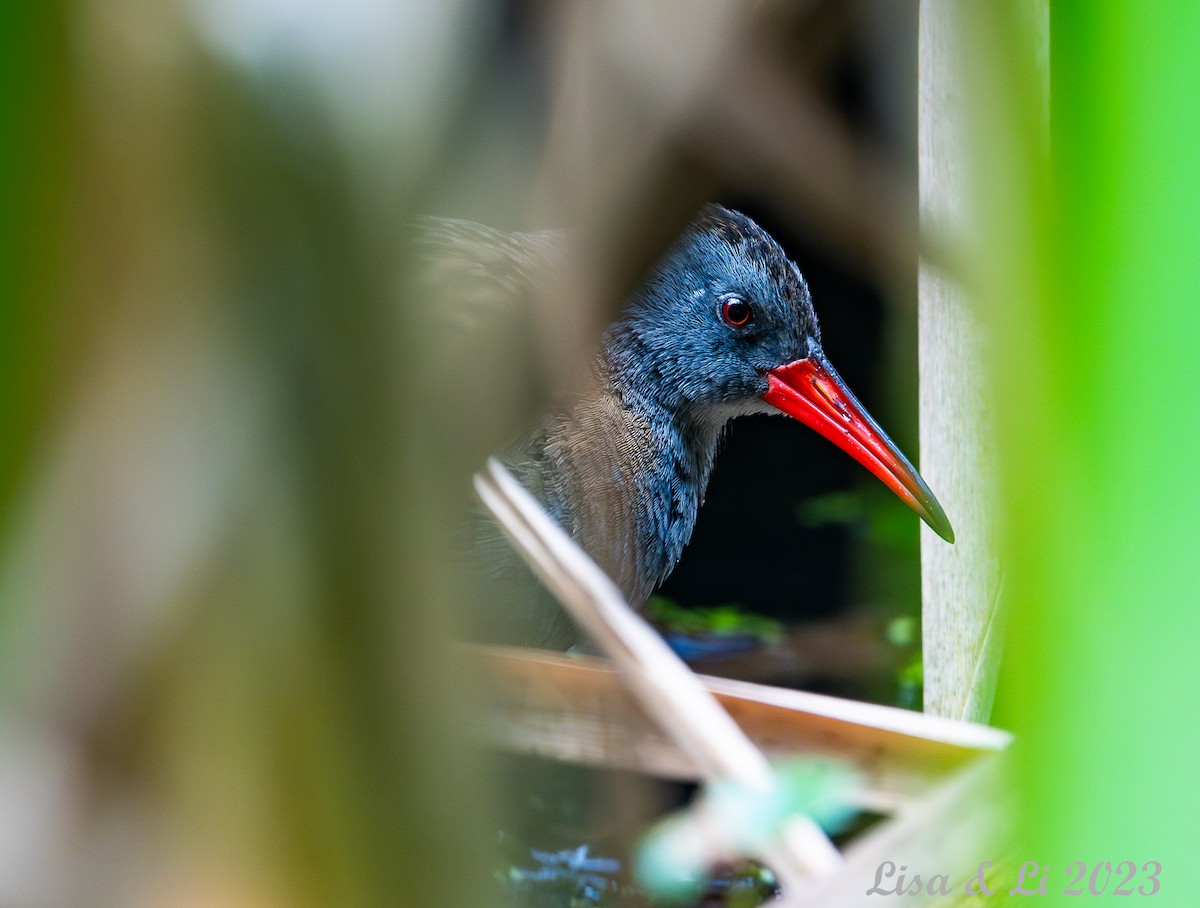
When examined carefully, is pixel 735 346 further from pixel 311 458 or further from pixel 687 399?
pixel 311 458

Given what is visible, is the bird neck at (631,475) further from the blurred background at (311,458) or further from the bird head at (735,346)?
the blurred background at (311,458)

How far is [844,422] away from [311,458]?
28.7 inches

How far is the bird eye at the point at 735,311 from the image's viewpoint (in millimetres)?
976

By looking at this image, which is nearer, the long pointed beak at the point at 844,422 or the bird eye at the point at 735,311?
the long pointed beak at the point at 844,422

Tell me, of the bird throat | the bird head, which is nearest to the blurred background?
the bird throat

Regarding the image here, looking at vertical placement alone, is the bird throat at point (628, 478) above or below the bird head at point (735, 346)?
below

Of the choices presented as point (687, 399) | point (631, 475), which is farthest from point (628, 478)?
point (687, 399)

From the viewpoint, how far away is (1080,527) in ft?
0.69

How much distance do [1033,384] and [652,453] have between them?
782 mm

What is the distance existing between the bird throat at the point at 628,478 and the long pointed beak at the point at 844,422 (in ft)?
0.31

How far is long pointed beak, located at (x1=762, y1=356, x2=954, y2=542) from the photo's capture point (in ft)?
2.68

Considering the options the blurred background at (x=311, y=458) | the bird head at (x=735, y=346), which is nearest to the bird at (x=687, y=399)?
the bird head at (x=735, y=346)

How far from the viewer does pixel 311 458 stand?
0.72ft

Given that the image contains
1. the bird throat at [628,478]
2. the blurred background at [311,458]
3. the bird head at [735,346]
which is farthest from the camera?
the bird head at [735,346]
